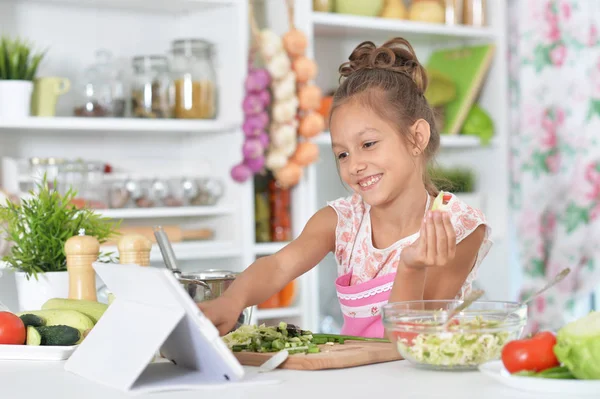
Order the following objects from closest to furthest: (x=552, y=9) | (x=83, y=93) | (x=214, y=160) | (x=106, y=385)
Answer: (x=106, y=385) < (x=83, y=93) < (x=214, y=160) < (x=552, y=9)

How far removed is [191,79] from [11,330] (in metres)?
1.53

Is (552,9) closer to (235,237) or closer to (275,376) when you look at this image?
(235,237)

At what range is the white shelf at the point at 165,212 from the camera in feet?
8.57

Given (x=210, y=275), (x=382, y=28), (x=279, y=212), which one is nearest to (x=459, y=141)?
(x=382, y=28)

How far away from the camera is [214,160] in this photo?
2900mm

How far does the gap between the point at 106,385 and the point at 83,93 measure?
67.3 inches

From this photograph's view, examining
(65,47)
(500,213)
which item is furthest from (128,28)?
(500,213)

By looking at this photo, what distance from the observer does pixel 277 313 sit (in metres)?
2.81

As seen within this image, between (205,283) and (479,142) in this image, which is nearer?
(205,283)

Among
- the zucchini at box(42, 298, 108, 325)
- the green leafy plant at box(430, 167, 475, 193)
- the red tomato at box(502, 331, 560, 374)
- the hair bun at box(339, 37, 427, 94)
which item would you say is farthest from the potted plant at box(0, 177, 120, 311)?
the green leafy plant at box(430, 167, 475, 193)

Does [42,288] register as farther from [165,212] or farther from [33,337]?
[165,212]

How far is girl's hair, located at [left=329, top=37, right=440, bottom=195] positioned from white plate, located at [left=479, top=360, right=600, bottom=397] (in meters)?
0.78

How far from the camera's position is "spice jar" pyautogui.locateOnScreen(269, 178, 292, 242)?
2889mm

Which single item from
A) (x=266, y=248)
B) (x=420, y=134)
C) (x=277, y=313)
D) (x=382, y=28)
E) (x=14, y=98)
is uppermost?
(x=382, y=28)
